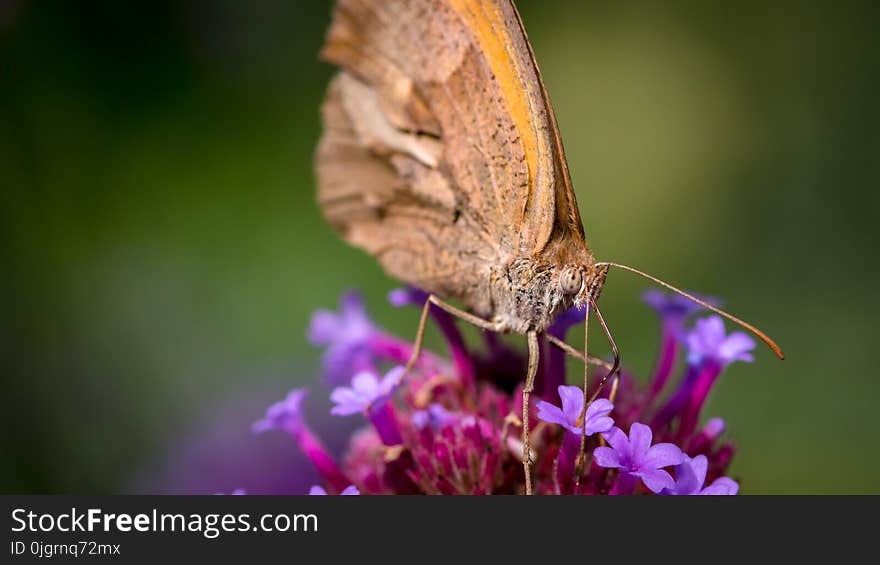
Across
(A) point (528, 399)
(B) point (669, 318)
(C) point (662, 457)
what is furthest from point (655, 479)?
(B) point (669, 318)

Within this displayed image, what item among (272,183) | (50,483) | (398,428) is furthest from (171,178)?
(398,428)

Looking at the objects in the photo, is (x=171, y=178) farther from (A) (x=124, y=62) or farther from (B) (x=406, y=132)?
(B) (x=406, y=132)

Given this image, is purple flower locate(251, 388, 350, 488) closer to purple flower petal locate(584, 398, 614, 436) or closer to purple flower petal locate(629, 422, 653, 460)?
purple flower petal locate(584, 398, 614, 436)

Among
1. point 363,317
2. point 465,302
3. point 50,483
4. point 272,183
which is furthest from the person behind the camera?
point 272,183

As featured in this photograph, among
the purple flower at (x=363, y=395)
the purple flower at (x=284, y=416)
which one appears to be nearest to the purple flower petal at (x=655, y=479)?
the purple flower at (x=363, y=395)

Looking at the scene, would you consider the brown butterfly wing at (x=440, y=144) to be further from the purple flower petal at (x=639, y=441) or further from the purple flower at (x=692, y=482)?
the purple flower at (x=692, y=482)

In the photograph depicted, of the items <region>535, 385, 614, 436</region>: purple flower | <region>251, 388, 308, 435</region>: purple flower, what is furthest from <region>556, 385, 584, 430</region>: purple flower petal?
<region>251, 388, 308, 435</region>: purple flower
